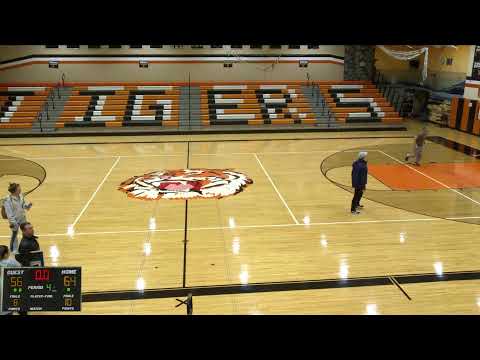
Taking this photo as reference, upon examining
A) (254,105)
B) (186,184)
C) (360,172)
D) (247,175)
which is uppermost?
(254,105)

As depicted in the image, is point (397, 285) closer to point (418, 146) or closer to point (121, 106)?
point (418, 146)


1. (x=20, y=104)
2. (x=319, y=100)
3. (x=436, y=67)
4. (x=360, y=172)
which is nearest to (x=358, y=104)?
(x=319, y=100)

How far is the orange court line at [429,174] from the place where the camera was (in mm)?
11906

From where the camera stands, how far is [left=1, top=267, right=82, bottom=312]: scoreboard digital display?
429 centimetres

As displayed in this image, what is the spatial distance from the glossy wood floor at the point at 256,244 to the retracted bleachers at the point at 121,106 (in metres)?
6.96

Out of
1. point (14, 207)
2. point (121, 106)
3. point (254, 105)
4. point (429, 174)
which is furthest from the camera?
point (254, 105)

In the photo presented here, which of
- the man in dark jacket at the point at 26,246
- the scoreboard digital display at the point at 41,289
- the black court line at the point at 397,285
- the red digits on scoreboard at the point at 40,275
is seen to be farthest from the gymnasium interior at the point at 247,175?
the man in dark jacket at the point at 26,246

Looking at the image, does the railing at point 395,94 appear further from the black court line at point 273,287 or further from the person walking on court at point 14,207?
the person walking on court at point 14,207

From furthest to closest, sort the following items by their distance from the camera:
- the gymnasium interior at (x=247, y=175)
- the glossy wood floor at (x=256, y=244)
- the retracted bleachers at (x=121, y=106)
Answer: the retracted bleachers at (x=121, y=106), the gymnasium interior at (x=247, y=175), the glossy wood floor at (x=256, y=244)

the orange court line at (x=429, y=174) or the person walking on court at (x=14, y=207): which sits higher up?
the person walking on court at (x=14, y=207)

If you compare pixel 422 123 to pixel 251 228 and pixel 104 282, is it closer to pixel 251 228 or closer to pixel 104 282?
pixel 251 228

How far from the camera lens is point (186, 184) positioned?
12094 millimetres

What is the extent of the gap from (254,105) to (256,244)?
14496mm
